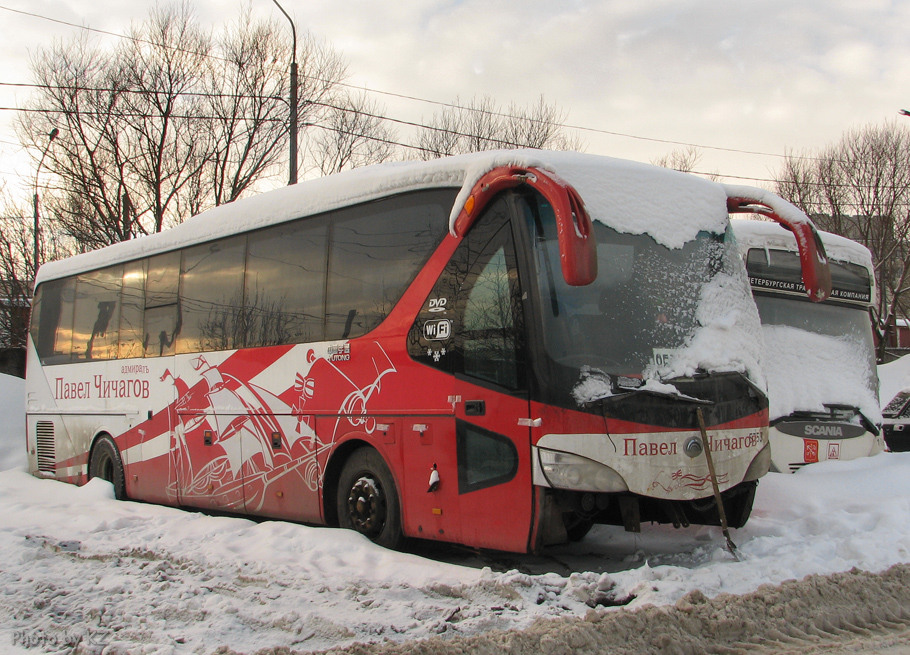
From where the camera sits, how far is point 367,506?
700cm

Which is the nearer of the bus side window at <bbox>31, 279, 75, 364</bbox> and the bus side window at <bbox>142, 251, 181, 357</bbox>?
the bus side window at <bbox>142, 251, 181, 357</bbox>

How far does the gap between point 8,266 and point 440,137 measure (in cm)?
1571

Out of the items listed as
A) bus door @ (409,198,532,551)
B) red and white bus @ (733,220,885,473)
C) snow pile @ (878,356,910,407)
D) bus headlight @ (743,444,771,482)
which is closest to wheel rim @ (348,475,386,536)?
bus door @ (409,198,532,551)

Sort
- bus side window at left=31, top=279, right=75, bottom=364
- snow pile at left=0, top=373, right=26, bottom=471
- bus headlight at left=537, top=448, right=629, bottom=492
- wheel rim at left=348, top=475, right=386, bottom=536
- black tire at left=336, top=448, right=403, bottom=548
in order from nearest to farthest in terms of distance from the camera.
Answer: bus headlight at left=537, top=448, right=629, bottom=492 < black tire at left=336, top=448, right=403, bottom=548 < wheel rim at left=348, top=475, right=386, bottom=536 < bus side window at left=31, top=279, right=75, bottom=364 < snow pile at left=0, top=373, right=26, bottom=471

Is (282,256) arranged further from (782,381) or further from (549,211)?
(782,381)

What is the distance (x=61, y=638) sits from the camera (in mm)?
4688

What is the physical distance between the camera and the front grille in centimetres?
1224

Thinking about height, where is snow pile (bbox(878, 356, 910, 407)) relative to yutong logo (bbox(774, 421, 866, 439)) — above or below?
above

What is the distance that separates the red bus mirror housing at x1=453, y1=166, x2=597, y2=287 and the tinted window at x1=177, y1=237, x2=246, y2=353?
3608mm

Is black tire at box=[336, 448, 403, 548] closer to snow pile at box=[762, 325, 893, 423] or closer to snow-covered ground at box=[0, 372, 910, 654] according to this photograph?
snow-covered ground at box=[0, 372, 910, 654]

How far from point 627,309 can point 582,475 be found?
1.23m

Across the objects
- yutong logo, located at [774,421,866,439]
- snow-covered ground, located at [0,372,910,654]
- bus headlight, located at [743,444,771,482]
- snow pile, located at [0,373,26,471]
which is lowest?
snow-covered ground, located at [0,372,910,654]

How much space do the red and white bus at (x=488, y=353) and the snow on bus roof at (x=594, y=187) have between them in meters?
0.02

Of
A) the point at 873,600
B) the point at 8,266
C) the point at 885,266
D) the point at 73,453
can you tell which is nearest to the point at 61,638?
the point at 873,600
